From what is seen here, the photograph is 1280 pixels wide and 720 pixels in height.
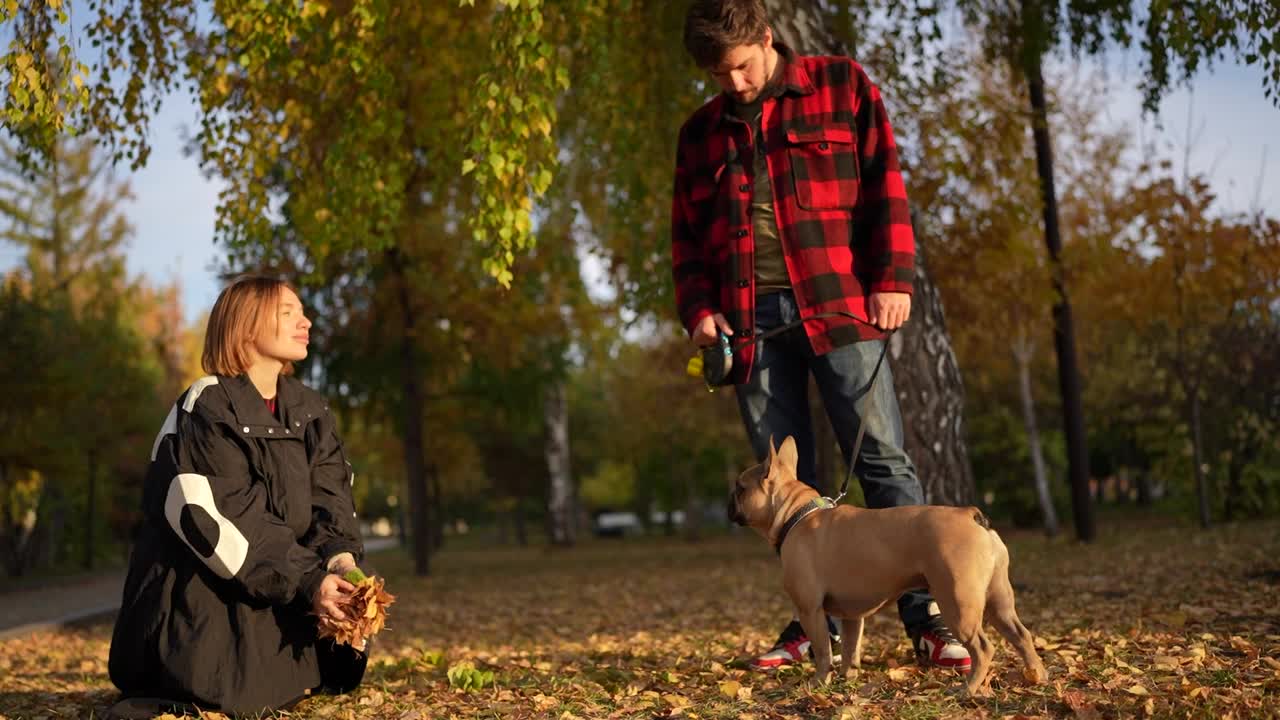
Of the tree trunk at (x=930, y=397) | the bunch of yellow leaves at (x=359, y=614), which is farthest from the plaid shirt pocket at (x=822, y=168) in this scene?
the tree trunk at (x=930, y=397)

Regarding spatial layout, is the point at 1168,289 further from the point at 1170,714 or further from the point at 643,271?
the point at 1170,714

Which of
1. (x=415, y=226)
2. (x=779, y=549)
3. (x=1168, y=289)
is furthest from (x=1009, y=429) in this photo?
(x=779, y=549)

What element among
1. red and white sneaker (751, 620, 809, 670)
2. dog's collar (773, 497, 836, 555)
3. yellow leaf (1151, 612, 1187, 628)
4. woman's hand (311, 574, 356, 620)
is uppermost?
dog's collar (773, 497, 836, 555)

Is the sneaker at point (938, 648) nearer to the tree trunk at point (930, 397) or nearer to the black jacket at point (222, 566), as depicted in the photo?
the black jacket at point (222, 566)

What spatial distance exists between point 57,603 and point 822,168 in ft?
46.0

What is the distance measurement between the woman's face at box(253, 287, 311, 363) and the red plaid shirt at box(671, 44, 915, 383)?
1481mm

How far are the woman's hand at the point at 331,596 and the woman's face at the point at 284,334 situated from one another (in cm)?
86

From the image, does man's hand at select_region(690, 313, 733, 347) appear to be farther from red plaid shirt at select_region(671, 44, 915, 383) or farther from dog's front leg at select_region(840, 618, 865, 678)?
dog's front leg at select_region(840, 618, 865, 678)

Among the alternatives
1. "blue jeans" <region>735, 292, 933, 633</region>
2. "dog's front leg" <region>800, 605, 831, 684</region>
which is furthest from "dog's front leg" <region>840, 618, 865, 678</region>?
"blue jeans" <region>735, 292, 933, 633</region>

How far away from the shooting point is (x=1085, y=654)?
438 centimetres

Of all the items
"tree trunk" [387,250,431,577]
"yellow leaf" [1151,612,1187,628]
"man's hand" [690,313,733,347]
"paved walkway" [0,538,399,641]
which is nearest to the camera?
"man's hand" [690,313,733,347]

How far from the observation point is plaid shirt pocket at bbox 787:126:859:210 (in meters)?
4.23

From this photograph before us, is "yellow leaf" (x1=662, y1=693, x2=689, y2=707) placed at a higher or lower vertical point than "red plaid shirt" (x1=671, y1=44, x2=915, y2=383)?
lower

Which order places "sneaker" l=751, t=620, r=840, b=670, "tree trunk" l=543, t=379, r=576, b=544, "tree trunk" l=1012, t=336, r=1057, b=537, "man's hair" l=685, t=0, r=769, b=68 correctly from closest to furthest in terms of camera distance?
"man's hair" l=685, t=0, r=769, b=68 < "sneaker" l=751, t=620, r=840, b=670 < "tree trunk" l=1012, t=336, r=1057, b=537 < "tree trunk" l=543, t=379, r=576, b=544
